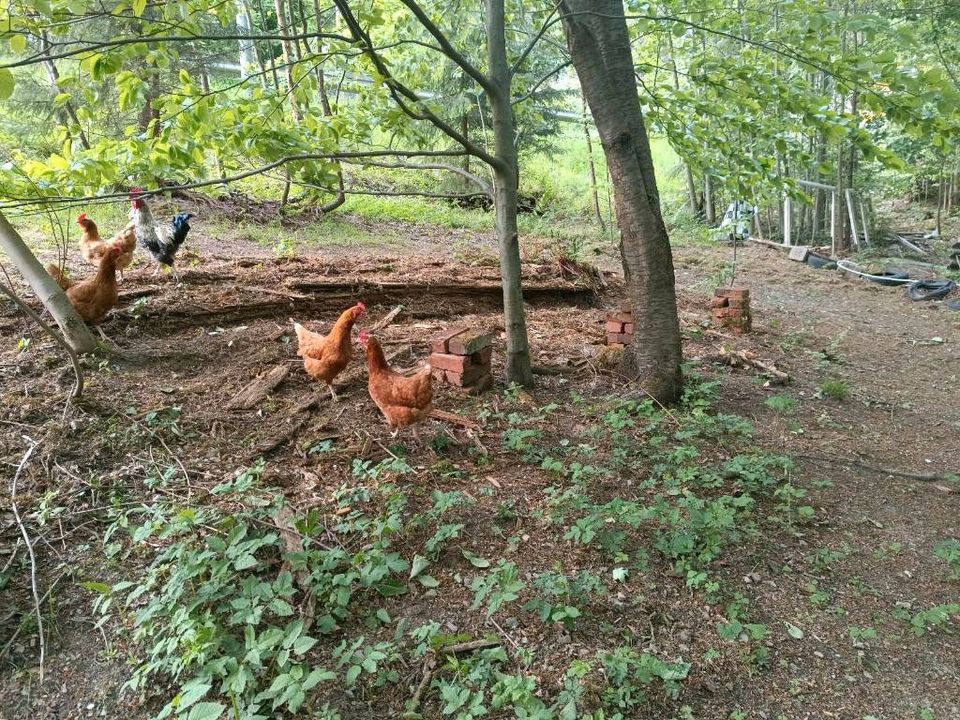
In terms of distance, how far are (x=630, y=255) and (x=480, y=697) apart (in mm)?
3099

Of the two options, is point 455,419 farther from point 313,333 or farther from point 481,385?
point 313,333

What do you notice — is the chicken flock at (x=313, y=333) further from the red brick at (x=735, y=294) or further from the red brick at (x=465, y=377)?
the red brick at (x=735, y=294)

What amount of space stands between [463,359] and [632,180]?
5.71 feet

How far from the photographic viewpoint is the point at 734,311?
6164 millimetres

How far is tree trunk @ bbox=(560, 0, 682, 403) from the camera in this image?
3636 mm

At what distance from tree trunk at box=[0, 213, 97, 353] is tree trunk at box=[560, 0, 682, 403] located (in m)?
3.69

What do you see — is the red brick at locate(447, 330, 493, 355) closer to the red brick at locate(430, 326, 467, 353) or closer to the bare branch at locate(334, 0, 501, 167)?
the red brick at locate(430, 326, 467, 353)

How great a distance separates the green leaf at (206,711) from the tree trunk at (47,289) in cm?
257

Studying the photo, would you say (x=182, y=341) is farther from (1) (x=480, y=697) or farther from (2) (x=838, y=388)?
(2) (x=838, y=388)

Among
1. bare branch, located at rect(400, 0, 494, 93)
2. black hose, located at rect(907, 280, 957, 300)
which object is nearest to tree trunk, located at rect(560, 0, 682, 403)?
bare branch, located at rect(400, 0, 494, 93)

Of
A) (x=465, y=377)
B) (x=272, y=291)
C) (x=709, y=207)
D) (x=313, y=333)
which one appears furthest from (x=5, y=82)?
(x=709, y=207)

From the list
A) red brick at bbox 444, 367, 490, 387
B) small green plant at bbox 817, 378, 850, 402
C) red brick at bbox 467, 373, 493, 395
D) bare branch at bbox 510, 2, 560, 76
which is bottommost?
small green plant at bbox 817, 378, 850, 402

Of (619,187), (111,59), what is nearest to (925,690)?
(619,187)

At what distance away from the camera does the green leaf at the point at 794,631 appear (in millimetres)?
2166
